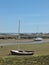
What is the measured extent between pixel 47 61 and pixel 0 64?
497 centimetres

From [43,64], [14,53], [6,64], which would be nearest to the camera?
[43,64]

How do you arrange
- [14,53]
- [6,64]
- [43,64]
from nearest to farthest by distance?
[43,64] → [6,64] → [14,53]

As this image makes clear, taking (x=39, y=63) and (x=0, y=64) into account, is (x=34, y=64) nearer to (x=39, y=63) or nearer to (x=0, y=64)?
(x=39, y=63)

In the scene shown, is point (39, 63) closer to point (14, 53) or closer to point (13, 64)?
point (13, 64)

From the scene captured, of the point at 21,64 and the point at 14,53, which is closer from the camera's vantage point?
the point at 21,64

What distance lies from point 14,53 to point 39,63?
50.1 feet

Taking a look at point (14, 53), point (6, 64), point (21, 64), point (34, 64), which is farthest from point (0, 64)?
point (14, 53)

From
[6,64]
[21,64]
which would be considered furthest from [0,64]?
[21,64]

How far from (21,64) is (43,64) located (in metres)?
2.68

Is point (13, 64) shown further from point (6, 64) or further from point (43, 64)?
point (43, 64)

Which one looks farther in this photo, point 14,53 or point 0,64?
point 14,53

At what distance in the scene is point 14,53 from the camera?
123 feet

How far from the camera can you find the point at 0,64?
23.6 meters

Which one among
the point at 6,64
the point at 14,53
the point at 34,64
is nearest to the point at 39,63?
the point at 34,64
